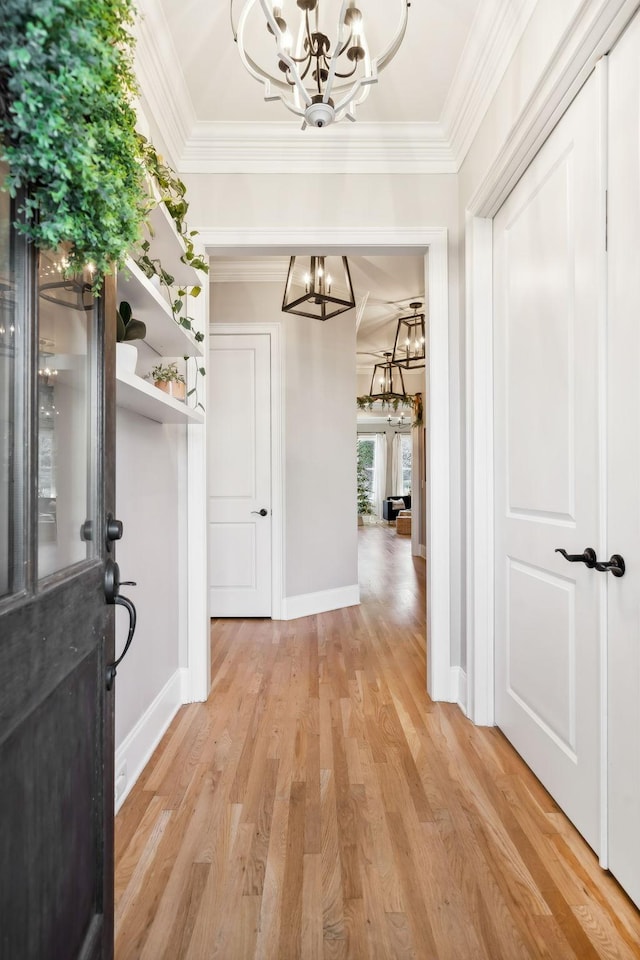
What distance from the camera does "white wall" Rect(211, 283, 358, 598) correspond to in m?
4.22

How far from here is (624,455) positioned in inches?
54.9

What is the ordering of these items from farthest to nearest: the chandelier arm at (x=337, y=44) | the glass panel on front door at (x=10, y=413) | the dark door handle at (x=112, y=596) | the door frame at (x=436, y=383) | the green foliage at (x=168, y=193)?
1. the door frame at (x=436, y=383)
2. the green foliage at (x=168, y=193)
3. the chandelier arm at (x=337, y=44)
4. the dark door handle at (x=112, y=596)
5. the glass panel on front door at (x=10, y=413)

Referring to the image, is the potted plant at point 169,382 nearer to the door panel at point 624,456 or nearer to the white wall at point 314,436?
the door panel at point 624,456

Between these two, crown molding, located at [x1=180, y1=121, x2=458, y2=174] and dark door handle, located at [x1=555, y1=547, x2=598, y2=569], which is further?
crown molding, located at [x1=180, y1=121, x2=458, y2=174]

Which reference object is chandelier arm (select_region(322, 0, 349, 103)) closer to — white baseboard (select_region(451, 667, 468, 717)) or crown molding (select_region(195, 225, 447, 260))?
crown molding (select_region(195, 225, 447, 260))

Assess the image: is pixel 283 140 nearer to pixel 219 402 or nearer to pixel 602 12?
pixel 602 12

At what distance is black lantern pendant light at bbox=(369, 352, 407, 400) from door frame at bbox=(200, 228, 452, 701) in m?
4.47

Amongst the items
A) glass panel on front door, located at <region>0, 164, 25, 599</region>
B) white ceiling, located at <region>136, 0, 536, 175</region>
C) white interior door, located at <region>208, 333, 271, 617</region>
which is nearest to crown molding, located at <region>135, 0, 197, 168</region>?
white ceiling, located at <region>136, 0, 536, 175</region>

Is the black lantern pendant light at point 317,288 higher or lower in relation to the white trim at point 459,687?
higher

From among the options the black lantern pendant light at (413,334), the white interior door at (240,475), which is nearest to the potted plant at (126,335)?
the white interior door at (240,475)

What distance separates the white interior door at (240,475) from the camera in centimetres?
418

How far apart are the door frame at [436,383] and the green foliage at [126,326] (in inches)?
49.1

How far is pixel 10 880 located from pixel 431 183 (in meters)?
3.00

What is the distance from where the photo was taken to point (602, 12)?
1.34 metres
